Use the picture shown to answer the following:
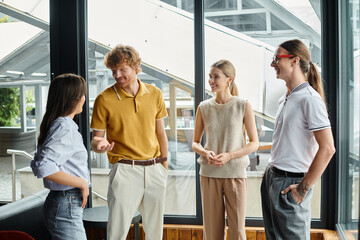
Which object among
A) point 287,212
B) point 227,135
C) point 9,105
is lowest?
point 287,212

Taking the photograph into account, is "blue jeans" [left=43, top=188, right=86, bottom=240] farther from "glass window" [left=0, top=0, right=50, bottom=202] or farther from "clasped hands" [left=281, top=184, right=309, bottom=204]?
"glass window" [left=0, top=0, right=50, bottom=202]

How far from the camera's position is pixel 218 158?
2.64m

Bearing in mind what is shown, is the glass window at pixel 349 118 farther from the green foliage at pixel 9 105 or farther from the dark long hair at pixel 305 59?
the green foliage at pixel 9 105

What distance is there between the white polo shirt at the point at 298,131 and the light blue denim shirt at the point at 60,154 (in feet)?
3.37

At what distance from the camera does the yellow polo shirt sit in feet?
7.72

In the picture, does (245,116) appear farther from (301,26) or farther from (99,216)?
(99,216)

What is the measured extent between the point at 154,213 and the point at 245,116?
0.91m

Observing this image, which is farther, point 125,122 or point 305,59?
point 125,122

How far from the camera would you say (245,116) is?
2742mm

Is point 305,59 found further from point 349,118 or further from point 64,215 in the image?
point 64,215

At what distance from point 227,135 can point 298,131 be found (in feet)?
2.50

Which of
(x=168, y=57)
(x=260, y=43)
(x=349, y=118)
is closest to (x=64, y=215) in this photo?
(x=168, y=57)

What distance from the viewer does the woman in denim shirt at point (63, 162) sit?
1.88m

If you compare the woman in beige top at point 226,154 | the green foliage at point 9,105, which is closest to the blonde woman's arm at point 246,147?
the woman in beige top at point 226,154
